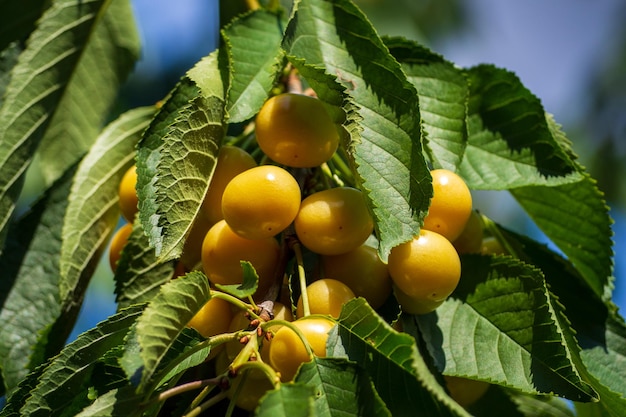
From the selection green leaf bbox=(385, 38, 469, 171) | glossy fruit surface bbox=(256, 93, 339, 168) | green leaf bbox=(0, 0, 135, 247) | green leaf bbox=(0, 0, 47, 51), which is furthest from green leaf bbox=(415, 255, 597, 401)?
green leaf bbox=(0, 0, 47, 51)

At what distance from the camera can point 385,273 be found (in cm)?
85

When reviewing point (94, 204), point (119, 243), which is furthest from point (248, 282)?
point (94, 204)

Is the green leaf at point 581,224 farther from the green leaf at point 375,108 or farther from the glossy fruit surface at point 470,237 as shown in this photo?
the green leaf at point 375,108

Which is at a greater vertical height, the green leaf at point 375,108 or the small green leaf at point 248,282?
the green leaf at point 375,108

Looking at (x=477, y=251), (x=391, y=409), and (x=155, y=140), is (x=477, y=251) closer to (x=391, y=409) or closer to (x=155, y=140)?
(x=391, y=409)

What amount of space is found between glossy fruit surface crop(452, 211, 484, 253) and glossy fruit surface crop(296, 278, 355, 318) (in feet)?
0.85

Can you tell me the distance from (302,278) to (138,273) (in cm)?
29

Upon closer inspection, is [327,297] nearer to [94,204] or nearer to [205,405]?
[205,405]

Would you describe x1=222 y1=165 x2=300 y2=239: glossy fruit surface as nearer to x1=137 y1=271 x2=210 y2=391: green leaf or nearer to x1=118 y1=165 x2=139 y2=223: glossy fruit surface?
x1=137 y1=271 x2=210 y2=391: green leaf

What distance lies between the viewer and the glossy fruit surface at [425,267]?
80cm

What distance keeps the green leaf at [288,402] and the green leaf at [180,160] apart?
9.3 inches

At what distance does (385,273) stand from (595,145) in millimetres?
3911

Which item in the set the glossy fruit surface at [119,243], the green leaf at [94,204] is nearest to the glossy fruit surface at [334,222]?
the glossy fruit surface at [119,243]

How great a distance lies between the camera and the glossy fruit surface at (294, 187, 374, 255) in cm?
81
